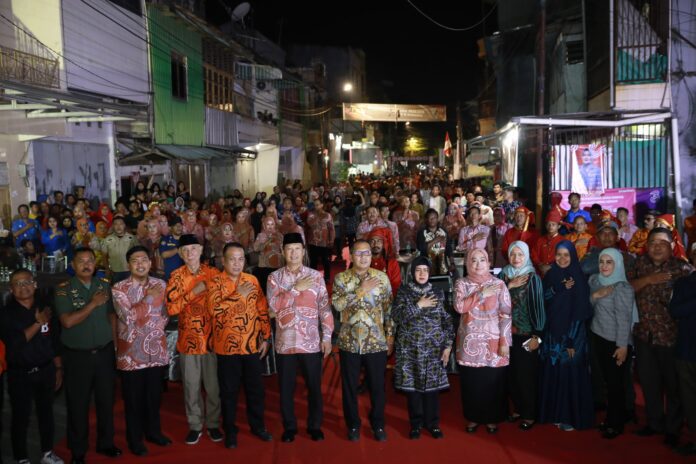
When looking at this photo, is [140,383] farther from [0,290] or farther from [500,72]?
[500,72]

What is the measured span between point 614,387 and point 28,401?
4.92 meters

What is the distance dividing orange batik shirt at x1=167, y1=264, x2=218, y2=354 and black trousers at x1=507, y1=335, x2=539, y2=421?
2.76 metres

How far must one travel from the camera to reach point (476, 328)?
552cm

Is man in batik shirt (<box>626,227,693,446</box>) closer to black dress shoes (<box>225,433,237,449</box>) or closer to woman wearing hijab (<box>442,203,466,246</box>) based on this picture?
black dress shoes (<box>225,433,237,449</box>)

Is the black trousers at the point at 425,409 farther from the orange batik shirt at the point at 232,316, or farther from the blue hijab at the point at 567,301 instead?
the orange batik shirt at the point at 232,316

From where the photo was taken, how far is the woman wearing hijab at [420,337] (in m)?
5.47

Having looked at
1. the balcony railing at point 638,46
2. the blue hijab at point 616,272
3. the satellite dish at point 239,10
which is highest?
the satellite dish at point 239,10

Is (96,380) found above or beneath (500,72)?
beneath

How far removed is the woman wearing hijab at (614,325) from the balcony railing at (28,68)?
11.8 metres

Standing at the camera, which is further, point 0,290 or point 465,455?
point 0,290

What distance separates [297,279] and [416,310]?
41.9 inches

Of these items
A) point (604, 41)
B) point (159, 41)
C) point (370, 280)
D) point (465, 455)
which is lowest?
point (465, 455)

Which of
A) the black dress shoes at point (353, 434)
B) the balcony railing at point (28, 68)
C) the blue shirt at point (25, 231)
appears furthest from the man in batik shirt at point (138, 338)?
the balcony railing at point (28, 68)

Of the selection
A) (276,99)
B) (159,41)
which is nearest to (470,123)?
(276,99)
